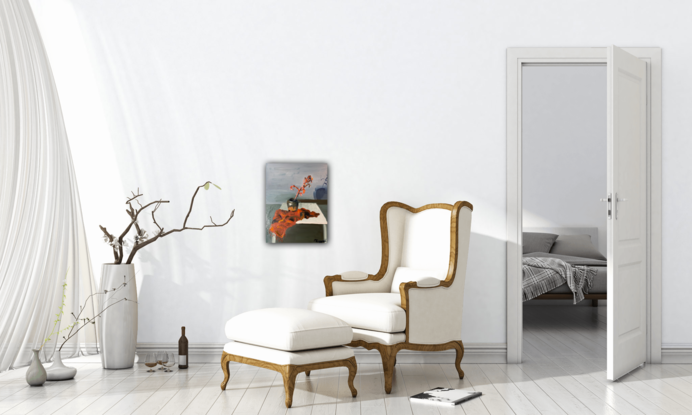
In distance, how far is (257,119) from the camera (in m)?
4.51

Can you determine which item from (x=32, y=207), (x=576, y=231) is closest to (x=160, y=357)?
(x=32, y=207)

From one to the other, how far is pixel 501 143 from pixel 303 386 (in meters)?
2.25

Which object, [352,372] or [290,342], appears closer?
[290,342]

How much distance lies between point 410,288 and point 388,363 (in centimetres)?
47

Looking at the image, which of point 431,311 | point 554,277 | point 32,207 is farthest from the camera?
point 554,277

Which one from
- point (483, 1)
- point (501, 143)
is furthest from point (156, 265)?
point (483, 1)

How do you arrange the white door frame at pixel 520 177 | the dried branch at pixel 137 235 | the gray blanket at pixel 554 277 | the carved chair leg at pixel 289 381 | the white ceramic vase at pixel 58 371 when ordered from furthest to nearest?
1. the gray blanket at pixel 554 277
2. the white door frame at pixel 520 177
3. the dried branch at pixel 137 235
4. the white ceramic vase at pixel 58 371
5. the carved chair leg at pixel 289 381

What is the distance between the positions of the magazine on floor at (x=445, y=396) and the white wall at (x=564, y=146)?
15.4 ft

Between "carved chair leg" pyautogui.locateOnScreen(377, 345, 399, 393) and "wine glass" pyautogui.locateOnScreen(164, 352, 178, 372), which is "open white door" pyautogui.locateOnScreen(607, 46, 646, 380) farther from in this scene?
"wine glass" pyautogui.locateOnScreen(164, 352, 178, 372)

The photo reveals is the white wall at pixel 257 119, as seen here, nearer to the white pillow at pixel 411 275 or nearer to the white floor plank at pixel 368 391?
the white pillow at pixel 411 275

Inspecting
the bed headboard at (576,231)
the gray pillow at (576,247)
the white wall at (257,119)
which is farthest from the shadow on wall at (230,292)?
the bed headboard at (576,231)

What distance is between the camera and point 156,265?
4500mm

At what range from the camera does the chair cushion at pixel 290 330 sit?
324 centimetres

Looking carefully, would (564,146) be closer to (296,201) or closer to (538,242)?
(538,242)
